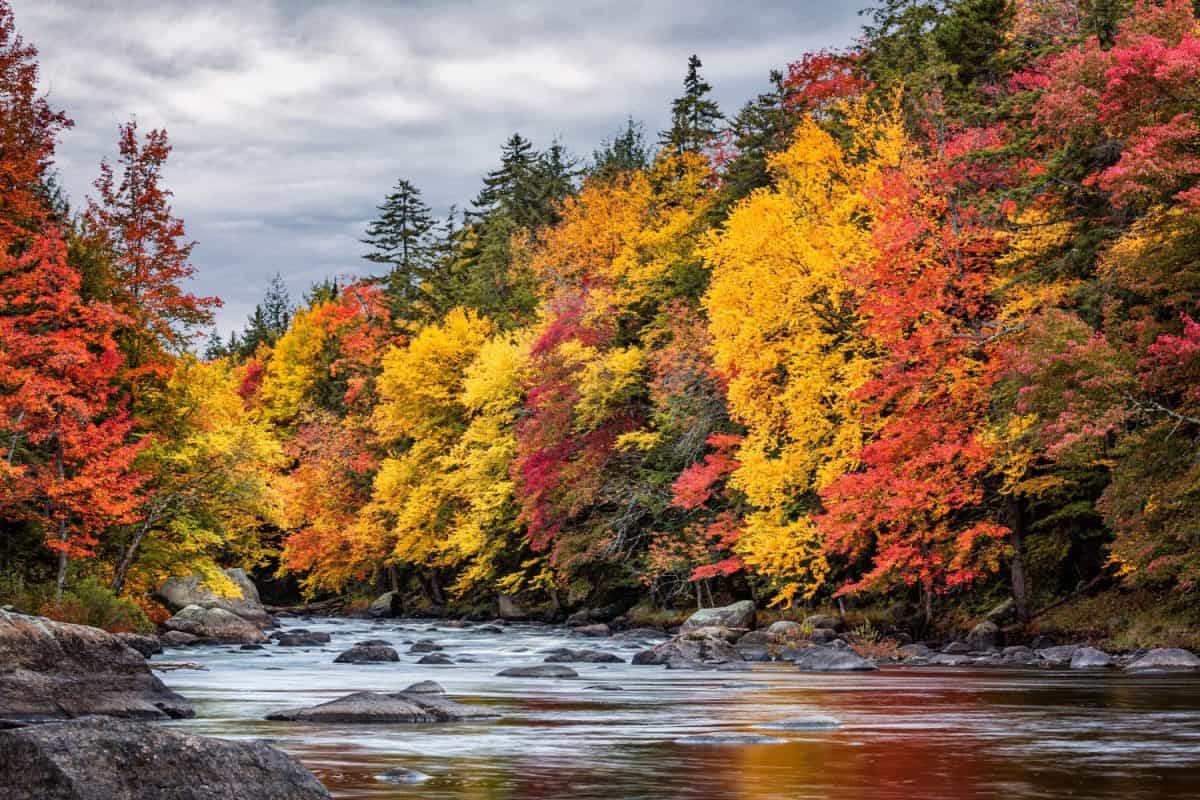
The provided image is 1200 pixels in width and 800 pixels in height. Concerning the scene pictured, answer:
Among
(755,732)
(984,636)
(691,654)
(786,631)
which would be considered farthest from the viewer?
(786,631)

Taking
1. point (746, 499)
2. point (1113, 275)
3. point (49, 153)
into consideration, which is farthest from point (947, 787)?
point (49, 153)

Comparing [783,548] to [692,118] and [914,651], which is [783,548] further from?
[692,118]

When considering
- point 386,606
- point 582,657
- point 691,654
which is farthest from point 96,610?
point 386,606

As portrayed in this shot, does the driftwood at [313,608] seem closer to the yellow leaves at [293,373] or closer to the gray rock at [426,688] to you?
the yellow leaves at [293,373]

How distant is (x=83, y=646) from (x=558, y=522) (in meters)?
32.8

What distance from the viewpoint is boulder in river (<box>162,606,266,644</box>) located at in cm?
3400

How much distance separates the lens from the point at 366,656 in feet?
91.4

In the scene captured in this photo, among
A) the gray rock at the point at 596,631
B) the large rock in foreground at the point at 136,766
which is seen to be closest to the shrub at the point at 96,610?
the gray rock at the point at 596,631

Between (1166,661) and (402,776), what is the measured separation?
16932 millimetres

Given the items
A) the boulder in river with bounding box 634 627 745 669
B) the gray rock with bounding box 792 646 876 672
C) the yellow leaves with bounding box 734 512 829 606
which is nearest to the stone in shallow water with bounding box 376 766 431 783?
the gray rock with bounding box 792 646 876 672

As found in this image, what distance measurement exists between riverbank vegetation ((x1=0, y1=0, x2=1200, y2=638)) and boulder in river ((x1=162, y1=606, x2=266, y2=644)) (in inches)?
75.4

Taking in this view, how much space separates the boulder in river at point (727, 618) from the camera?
1444 inches

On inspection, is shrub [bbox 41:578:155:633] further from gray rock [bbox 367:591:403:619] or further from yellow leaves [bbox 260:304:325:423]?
yellow leaves [bbox 260:304:325:423]

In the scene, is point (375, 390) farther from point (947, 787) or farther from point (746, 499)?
point (947, 787)
